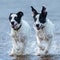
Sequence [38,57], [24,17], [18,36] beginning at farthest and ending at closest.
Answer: [24,17] → [18,36] → [38,57]

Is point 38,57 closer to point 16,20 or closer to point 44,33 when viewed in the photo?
point 44,33

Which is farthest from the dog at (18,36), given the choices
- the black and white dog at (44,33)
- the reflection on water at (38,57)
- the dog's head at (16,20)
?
the black and white dog at (44,33)

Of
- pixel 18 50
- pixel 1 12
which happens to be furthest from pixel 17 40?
pixel 1 12

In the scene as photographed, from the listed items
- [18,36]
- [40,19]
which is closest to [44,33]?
[40,19]

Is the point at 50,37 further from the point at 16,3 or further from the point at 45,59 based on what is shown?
the point at 16,3

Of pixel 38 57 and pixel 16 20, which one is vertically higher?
pixel 16 20

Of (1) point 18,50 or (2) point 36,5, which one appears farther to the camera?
(2) point 36,5

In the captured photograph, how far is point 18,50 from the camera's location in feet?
47.1

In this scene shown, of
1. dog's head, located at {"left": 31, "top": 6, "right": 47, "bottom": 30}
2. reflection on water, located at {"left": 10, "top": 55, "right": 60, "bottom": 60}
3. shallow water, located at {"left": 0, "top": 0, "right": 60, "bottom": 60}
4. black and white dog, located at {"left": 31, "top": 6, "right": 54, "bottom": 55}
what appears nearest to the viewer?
reflection on water, located at {"left": 10, "top": 55, "right": 60, "bottom": 60}

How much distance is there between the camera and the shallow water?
48.5ft

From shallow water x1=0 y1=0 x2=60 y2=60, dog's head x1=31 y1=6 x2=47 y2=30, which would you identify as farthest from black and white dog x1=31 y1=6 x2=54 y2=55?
shallow water x1=0 y1=0 x2=60 y2=60

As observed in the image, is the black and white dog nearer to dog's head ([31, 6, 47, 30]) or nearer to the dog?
dog's head ([31, 6, 47, 30])

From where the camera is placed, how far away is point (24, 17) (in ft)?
66.8

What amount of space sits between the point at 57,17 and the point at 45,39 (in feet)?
20.3
